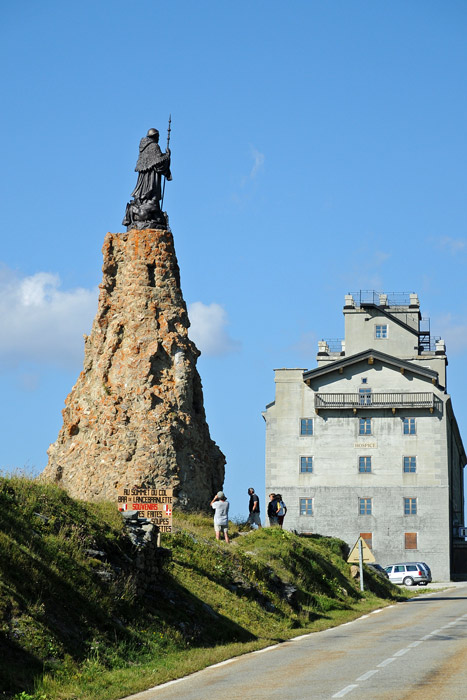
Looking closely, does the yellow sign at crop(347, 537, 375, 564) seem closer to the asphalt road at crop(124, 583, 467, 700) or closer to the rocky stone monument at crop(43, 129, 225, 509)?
the rocky stone monument at crop(43, 129, 225, 509)

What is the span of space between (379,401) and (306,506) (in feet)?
29.3

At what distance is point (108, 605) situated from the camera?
15719 mm

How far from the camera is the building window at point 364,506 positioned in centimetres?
6694

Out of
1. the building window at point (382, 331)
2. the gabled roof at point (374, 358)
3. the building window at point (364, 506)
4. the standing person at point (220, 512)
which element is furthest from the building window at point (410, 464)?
the standing person at point (220, 512)

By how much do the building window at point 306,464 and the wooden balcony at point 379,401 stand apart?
11.6 feet

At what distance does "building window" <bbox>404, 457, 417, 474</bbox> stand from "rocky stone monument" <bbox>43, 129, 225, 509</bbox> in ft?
130

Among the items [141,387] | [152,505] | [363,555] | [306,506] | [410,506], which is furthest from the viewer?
[306,506]

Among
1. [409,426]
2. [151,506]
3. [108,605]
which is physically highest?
[409,426]

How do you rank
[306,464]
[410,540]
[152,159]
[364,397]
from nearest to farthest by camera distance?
1. [152,159]
2. [410,540]
3. [306,464]
4. [364,397]

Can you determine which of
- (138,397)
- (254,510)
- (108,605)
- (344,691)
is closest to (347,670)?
(344,691)

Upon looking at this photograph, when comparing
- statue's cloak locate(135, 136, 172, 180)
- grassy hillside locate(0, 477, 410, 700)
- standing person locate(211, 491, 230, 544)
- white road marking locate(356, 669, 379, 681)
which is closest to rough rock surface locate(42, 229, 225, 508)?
standing person locate(211, 491, 230, 544)

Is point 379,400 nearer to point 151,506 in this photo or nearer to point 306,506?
point 306,506

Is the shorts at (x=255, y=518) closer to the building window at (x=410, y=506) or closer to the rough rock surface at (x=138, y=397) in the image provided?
the rough rock surface at (x=138, y=397)

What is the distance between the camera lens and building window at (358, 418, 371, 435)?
6862cm
